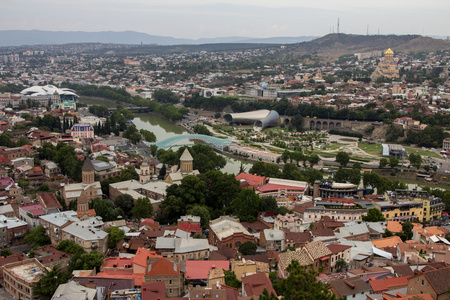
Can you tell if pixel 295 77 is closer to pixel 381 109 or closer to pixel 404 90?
pixel 404 90

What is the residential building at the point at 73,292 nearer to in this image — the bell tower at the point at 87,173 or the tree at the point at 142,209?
the tree at the point at 142,209

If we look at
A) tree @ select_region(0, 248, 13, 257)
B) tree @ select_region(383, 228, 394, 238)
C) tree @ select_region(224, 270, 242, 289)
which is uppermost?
tree @ select_region(224, 270, 242, 289)

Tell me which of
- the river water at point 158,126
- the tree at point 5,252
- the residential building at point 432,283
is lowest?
the river water at point 158,126

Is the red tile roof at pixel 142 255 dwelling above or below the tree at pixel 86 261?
above

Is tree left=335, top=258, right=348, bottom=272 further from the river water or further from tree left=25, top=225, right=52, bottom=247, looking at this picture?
the river water

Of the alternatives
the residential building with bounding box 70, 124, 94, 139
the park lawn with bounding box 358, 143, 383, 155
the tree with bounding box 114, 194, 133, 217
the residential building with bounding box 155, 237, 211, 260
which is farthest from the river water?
the residential building with bounding box 155, 237, 211, 260

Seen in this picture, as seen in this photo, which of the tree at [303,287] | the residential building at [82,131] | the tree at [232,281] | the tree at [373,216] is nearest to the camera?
A: the tree at [303,287]

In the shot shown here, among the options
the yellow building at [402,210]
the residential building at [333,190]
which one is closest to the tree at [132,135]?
the residential building at [333,190]
